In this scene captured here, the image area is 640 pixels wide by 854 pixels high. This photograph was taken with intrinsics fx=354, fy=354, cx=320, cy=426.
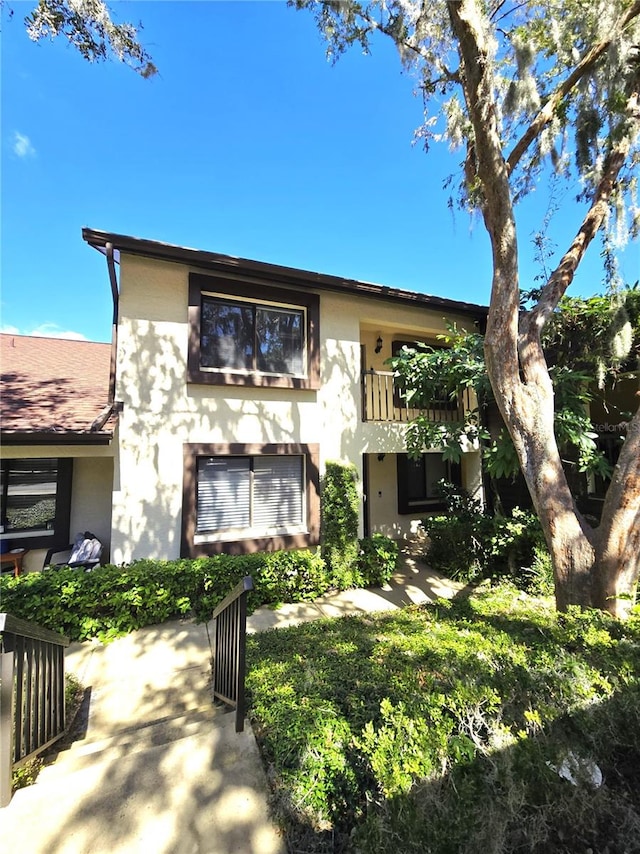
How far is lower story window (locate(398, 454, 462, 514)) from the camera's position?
394 inches

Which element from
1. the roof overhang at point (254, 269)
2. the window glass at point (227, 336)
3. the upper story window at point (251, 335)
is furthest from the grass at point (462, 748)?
the roof overhang at point (254, 269)

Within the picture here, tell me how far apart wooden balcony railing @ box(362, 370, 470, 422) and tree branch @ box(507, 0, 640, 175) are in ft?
14.9

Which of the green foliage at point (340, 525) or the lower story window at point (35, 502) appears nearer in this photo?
the lower story window at point (35, 502)

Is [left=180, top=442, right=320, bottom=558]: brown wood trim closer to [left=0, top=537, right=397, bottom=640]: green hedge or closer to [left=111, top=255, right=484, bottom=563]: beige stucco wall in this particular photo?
[left=111, top=255, right=484, bottom=563]: beige stucco wall

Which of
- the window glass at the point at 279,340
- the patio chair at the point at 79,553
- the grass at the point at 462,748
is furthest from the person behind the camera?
the window glass at the point at 279,340

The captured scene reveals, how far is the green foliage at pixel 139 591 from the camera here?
494cm

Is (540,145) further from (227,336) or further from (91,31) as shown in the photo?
(91,31)

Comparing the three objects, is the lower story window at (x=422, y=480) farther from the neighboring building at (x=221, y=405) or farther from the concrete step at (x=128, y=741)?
the concrete step at (x=128, y=741)

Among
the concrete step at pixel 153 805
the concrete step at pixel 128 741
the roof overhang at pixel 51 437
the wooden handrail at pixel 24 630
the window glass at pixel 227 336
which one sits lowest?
the concrete step at pixel 128 741

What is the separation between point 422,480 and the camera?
10398mm

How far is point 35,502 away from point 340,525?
590 cm

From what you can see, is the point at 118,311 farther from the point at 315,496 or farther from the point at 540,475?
the point at 540,475

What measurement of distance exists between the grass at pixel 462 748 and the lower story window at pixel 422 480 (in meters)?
6.90

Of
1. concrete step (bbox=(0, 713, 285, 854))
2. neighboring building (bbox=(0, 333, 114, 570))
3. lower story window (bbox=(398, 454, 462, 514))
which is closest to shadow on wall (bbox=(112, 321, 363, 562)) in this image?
neighboring building (bbox=(0, 333, 114, 570))
